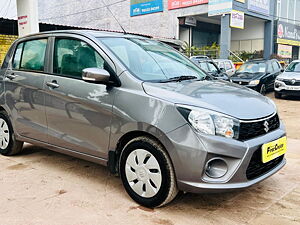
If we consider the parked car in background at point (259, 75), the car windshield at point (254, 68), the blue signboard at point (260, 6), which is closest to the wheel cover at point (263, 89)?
the parked car in background at point (259, 75)

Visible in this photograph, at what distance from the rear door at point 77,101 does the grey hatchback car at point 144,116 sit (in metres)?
0.01

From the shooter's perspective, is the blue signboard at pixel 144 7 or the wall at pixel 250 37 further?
the wall at pixel 250 37

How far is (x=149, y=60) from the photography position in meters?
3.65

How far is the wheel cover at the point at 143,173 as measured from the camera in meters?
3.02

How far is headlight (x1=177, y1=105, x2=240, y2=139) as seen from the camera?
281cm

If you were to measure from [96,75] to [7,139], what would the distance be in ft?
7.52

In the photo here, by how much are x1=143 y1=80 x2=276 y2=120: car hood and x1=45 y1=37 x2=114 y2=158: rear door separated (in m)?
0.56

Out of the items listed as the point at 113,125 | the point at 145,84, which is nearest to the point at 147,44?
the point at 145,84

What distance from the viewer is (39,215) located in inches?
119

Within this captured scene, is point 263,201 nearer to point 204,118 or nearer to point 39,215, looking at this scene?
point 204,118

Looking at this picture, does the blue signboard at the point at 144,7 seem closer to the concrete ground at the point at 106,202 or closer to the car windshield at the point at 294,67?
the car windshield at the point at 294,67

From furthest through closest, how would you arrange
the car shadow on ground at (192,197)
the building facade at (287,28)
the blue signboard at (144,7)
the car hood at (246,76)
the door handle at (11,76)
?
the building facade at (287,28) < the blue signboard at (144,7) < the car hood at (246,76) < the door handle at (11,76) < the car shadow on ground at (192,197)

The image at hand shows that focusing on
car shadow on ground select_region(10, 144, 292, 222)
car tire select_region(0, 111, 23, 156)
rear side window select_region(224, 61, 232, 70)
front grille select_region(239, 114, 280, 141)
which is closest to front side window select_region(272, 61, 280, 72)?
rear side window select_region(224, 61, 232, 70)

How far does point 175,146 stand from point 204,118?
1.13ft
